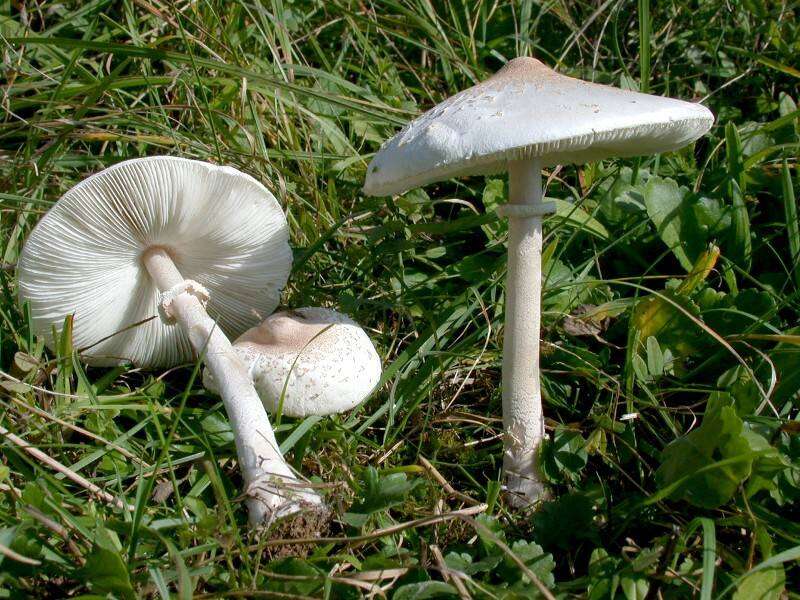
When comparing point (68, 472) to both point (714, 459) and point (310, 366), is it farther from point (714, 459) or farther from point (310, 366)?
point (714, 459)

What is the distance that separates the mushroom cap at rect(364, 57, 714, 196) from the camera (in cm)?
192

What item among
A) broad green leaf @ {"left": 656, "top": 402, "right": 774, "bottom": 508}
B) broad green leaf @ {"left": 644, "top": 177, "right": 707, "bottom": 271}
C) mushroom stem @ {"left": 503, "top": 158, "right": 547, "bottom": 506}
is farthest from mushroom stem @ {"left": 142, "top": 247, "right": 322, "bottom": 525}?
broad green leaf @ {"left": 644, "top": 177, "right": 707, "bottom": 271}

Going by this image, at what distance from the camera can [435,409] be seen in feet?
9.50

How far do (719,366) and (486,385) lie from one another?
0.89 metres

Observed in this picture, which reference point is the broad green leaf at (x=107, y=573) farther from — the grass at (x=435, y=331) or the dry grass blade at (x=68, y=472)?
the dry grass blade at (x=68, y=472)

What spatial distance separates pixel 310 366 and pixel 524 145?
1160 millimetres

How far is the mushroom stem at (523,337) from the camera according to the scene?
7.69ft

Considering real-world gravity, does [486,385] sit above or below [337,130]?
below

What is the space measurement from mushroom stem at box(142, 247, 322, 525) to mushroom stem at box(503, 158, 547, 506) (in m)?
0.70

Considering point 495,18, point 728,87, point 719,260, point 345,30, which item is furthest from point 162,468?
→ point 728,87

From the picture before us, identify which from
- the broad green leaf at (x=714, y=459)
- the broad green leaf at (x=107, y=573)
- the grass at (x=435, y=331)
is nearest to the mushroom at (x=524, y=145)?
the grass at (x=435, y=331)

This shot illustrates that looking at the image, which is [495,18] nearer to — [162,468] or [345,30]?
[345,30]

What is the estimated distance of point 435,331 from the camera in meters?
2.92

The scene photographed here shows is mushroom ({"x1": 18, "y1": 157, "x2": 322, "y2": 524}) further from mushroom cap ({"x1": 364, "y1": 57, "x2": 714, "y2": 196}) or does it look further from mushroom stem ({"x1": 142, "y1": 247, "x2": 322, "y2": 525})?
mushroom cap ({"x1": 364, "y1": 57, "x2": 714, "y2": 196})
